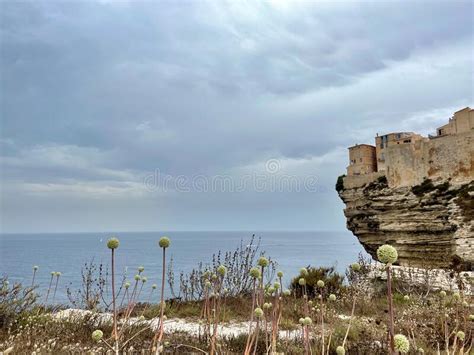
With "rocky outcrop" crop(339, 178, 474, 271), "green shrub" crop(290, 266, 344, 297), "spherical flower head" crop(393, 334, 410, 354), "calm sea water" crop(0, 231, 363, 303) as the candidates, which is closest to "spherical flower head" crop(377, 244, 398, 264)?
"spherical flower head" crop(393, 334, 410, 354)

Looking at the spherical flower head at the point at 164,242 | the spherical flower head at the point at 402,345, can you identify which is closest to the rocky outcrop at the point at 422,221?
the spherical flower head at the point at 402,345

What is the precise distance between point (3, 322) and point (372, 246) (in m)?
22.7

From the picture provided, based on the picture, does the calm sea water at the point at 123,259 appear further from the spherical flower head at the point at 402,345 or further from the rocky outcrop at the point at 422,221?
the rocky outcrop at the point at 422,221

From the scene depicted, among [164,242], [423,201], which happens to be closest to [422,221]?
[423,201]

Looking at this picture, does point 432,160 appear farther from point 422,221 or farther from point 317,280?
point 317,280

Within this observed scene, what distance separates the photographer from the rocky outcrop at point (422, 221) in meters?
18.0

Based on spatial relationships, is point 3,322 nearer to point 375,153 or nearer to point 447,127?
point 447,127

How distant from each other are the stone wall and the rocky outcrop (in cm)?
50

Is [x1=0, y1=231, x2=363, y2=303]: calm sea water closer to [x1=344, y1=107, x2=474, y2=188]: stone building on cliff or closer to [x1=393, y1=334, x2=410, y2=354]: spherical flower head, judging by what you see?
[x1=393, y1=334, x2=410, y2=354]: spherical flower head

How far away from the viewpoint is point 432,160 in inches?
820

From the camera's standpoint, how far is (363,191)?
24.3m

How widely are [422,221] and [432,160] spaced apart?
12.1 ft

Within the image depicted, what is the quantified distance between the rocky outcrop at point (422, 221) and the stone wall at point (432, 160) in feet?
1.63

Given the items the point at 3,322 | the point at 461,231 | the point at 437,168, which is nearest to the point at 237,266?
the point at 3,322
